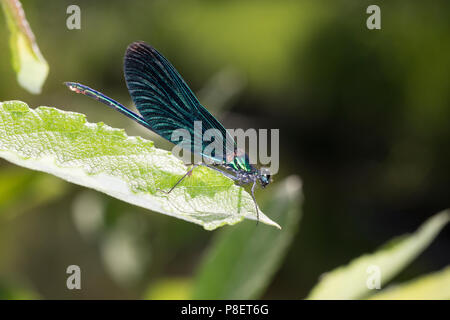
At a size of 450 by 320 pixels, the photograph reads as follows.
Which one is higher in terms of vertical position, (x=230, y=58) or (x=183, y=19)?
(x=183, y=19)

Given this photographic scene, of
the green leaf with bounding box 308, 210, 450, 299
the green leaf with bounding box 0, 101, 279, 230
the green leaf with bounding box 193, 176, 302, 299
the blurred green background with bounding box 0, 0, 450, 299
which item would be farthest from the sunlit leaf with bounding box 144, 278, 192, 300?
the blurred green background with bounding box 0, 0, 450, 299

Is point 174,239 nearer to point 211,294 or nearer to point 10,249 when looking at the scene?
point 211,294

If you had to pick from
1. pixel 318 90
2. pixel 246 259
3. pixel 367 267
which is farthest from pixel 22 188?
pixel 318 90

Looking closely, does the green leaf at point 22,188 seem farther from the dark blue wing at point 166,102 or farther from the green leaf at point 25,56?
the green leaf at point 25,56

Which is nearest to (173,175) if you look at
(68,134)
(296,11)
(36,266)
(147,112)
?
(68,134)

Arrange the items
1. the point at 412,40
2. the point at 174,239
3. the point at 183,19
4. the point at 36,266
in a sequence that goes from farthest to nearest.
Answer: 1. the point at 183,19
2. the point at 412,40
3. the point at 36,266
4. the point at 174,239

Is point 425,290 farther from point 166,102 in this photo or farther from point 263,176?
point 166,102

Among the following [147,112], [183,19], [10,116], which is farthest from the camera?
[183,19]
